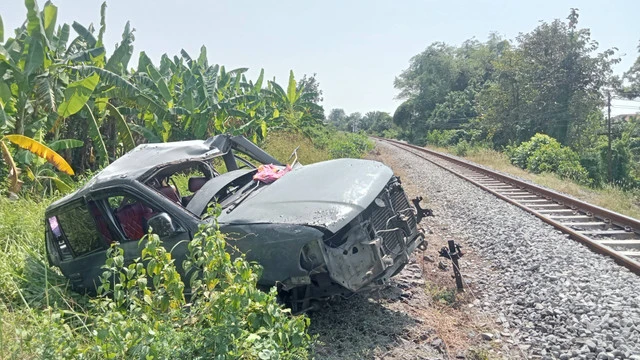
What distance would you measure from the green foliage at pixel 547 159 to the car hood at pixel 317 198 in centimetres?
1783

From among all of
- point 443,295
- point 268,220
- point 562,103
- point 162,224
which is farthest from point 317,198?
A: point 562,103

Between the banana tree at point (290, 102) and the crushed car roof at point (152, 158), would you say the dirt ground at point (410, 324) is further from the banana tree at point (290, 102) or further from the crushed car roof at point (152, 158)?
the banana tree at point (290, 102)

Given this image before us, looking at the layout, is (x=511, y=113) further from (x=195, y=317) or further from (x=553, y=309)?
(x=195, y=317)

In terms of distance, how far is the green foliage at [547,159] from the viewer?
20.8 m

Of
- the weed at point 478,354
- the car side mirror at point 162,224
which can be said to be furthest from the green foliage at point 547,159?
the car side mirror at point 162,224

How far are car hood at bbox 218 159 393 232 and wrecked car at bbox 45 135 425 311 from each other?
0.4 inches

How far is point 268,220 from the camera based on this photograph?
4.12 metres

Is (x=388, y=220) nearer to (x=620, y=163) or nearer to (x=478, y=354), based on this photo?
(x=478, y=354)

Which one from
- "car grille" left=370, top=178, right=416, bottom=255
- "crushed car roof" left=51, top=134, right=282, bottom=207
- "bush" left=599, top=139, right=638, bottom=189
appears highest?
"crushed car roof" left=51, top=134, right=282, bottom=207

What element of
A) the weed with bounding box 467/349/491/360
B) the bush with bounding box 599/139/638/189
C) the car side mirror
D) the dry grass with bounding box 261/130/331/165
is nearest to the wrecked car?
the car side mirror

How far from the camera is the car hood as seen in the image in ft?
13.5

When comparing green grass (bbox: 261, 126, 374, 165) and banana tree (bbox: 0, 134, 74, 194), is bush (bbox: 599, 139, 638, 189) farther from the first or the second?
banana tree (bbox: 0, 134, 74, 194)

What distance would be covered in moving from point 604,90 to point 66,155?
114ft

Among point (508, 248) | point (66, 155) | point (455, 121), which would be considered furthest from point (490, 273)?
point (455, 121)
